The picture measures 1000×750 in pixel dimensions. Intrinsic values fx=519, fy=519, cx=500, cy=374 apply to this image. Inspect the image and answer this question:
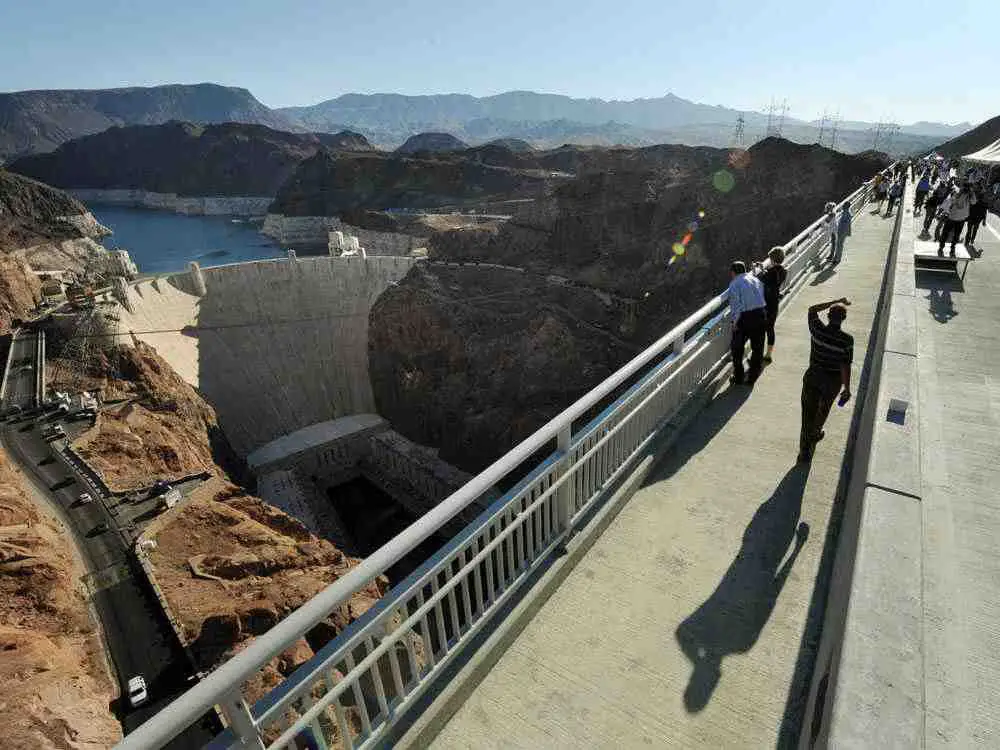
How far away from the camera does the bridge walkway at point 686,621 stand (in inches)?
123

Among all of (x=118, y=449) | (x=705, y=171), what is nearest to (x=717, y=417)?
(x=118, y=449)

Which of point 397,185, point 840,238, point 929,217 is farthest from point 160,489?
point 397,185

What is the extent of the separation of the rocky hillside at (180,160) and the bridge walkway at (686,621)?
154985 mm

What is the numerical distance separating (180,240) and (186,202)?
135 ft

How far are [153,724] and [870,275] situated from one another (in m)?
14.4

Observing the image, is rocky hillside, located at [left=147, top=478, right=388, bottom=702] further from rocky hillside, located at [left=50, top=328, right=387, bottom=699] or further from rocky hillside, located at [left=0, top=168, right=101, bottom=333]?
rocky hillside, located at [left=0, top=168, right=101, bottom=333]

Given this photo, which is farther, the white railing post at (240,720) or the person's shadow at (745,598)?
the person's shadow at (745,598)

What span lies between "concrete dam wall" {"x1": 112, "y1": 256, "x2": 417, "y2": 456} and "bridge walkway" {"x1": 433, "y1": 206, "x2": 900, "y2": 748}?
3578 centimetres

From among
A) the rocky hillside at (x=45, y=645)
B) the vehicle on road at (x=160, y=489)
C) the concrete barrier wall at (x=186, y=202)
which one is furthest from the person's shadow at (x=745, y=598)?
the concrete barrier wall at (x=186, y=202)

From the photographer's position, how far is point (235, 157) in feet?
478

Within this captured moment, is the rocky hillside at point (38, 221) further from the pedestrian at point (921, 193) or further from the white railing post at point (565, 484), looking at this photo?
the pedestrian at point (921, 193)

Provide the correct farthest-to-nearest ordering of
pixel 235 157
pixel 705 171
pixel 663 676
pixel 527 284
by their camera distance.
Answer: pixel 235 157, pixel 705 171, pixel 527 284, pixel 663 676

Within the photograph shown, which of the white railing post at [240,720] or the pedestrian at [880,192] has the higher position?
the pedestrian at [880,192]

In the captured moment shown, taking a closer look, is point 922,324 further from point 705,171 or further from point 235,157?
point 235,157
